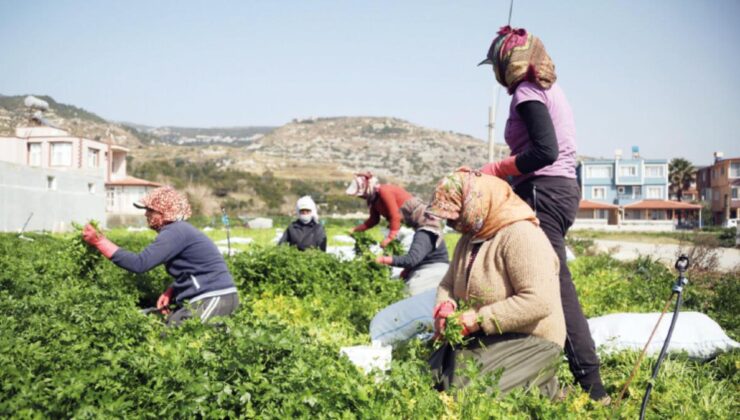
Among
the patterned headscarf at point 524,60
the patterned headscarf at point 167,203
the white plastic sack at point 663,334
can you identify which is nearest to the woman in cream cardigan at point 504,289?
the patterned headscarf at point 524,60

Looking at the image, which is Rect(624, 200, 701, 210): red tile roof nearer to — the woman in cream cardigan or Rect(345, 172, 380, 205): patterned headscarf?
Rect(345, 172, 380, 205): patterned headscarf

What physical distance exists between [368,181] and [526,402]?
4.69m

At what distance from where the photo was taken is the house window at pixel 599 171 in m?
64.9

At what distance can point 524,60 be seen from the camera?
3096 mm

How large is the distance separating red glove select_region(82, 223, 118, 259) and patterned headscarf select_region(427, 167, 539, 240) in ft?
8.14

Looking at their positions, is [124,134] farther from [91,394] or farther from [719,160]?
[91,394]

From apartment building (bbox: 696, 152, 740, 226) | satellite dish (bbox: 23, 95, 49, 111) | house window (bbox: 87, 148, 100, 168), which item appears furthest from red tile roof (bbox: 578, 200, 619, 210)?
satellite dish (bbox: 23, 95, 49, 111)

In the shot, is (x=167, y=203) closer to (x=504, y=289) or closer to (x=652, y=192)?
(x=504, y=289)

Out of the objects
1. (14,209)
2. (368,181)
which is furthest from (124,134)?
(368,181)

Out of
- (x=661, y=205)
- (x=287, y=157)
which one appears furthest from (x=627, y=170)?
(x=287, y=157)

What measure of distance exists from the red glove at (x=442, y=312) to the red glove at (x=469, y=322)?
82mm

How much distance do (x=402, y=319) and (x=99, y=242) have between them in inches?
86.4

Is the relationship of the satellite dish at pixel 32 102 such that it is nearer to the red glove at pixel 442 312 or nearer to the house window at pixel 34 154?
the house window at pixel 34 154

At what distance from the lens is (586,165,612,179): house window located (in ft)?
213
